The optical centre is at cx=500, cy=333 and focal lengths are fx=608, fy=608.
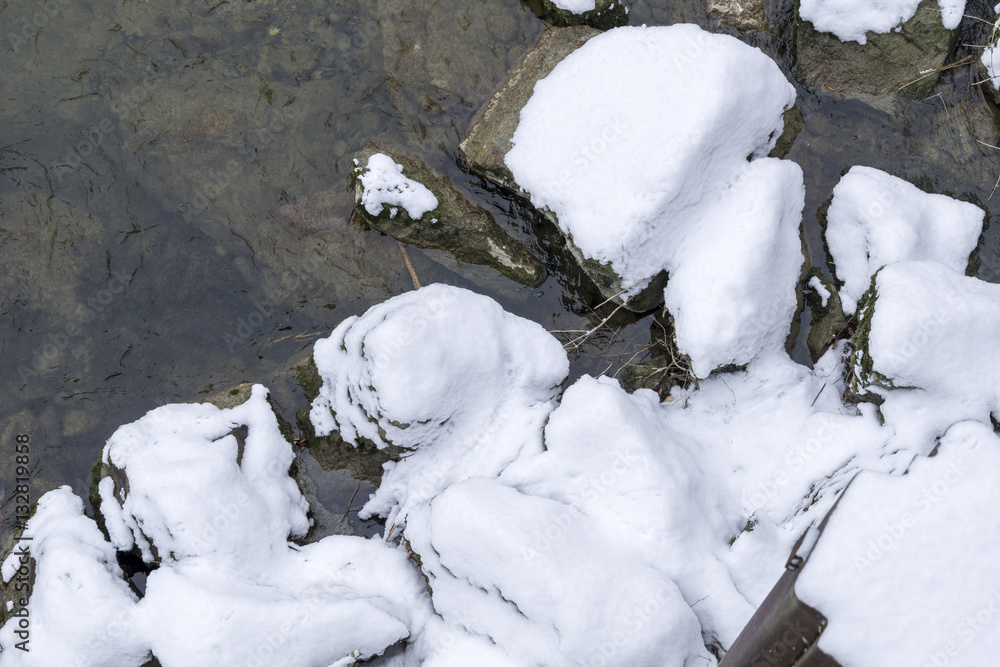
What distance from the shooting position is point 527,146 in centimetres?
468

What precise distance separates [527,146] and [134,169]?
3.22 meters

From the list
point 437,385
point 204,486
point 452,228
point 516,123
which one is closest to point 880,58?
point 516,123

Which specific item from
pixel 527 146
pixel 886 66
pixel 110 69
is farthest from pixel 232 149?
pixel 886 66

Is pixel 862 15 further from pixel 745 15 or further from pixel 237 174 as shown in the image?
pixel 237 174

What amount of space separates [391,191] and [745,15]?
129 inches

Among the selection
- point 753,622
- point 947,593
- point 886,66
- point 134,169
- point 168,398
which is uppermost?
point 886,66

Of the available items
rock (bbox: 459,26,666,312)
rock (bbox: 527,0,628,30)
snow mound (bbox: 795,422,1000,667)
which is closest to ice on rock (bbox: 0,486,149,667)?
rock (bbox: 459,26,666,312)

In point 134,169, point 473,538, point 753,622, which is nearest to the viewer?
point 753,622

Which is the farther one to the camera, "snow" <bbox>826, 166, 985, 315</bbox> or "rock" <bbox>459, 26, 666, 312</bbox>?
"rock" <bbox>459, 26, 666, 312</bbox>

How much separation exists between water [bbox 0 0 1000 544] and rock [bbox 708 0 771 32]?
Result: 4.6 inches

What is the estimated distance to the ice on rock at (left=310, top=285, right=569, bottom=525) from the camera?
4.17 m

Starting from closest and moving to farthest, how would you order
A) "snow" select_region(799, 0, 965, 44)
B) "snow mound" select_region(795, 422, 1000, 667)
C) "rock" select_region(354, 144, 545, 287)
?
"snow mound" select_region(795, 422, 1000, 667) < "snow" select_region(799, 0, 965, 44) < "rock" select_region(354, 144, 545, 287)

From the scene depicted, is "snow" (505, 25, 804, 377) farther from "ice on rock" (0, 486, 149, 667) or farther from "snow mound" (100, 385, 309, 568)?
"ice on rock" (0, 486, 149, 667)

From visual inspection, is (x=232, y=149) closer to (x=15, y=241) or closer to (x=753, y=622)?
(x=15, y=241)
